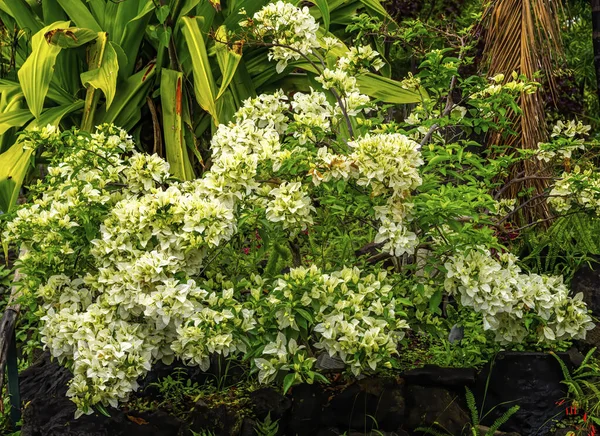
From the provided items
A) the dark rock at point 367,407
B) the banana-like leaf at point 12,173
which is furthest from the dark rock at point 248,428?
the banana-like leaf at point 12,173

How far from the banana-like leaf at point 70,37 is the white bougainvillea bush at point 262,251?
4.02 feet

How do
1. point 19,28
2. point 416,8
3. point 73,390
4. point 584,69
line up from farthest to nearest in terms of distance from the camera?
point 584,69 → point 416,8 → point 19,28 → point 73,390

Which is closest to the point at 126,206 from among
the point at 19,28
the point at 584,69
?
the point at 19,28

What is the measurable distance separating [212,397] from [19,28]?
2901mm

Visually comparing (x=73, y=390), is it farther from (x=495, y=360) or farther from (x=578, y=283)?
(x=578, y=283)

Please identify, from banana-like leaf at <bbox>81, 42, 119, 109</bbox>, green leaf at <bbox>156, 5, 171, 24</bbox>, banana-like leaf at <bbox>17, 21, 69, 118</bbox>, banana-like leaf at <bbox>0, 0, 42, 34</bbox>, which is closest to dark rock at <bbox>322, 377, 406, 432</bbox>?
banana-like leaf at <bbox>81, 42, 119, 109</bbox>

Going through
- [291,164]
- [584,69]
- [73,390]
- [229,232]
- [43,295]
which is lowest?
[584,69]

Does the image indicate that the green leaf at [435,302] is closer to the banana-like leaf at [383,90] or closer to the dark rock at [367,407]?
the dark rock at [367,407]

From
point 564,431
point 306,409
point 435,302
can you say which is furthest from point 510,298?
point 306,409

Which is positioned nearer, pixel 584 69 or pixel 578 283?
pixel 578 283

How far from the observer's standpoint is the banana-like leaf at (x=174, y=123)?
4418 millimetres

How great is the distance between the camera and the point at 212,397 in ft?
11.4

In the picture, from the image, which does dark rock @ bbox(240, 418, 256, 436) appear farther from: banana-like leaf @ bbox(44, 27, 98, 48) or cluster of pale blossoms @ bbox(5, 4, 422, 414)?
banana-like leaf @ bbox(44, 27, 98, 48)

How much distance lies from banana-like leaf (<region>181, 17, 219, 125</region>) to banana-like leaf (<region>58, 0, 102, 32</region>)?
64 centimetres
